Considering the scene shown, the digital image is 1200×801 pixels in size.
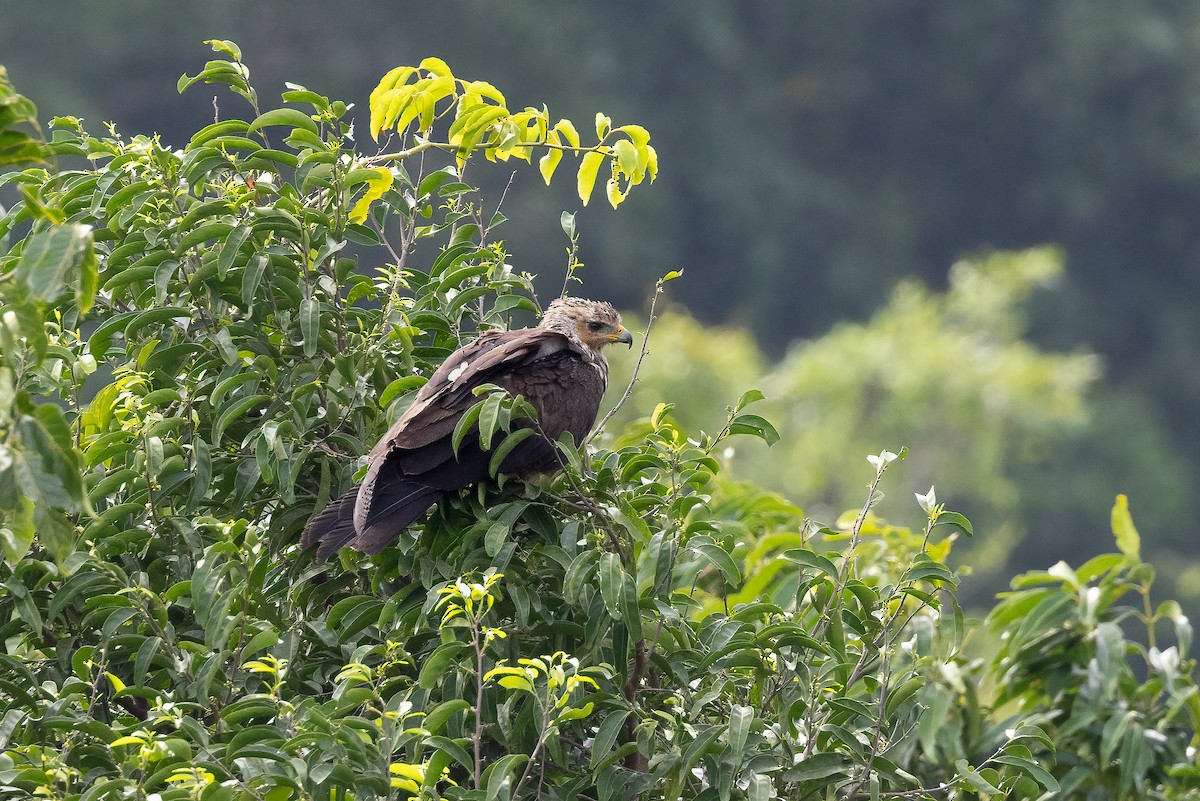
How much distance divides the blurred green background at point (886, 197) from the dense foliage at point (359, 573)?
17.5m

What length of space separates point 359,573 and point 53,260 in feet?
5.26

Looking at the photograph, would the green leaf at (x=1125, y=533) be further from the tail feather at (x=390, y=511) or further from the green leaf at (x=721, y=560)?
the tail feather at (x=390, y=511)

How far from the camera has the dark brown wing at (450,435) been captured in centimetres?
322

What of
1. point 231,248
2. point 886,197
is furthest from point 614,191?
point 886,197

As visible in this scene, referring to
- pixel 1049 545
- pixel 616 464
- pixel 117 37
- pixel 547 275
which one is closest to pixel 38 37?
pixel 117 37

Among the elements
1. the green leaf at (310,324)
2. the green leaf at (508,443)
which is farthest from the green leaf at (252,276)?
the green leaf at (508,443)

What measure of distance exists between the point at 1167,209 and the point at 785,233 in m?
10.5

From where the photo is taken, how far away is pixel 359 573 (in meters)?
3.40

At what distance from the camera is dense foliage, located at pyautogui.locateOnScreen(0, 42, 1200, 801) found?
9.18 feet

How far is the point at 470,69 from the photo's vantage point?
32.9 metres

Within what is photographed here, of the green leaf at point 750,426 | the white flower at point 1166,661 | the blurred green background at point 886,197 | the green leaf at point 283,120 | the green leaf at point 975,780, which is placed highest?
the blurred green background at point 886,197

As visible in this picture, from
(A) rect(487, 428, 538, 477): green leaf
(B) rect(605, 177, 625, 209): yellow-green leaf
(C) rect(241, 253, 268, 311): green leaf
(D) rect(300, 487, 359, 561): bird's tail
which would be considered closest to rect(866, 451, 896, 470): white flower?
(A) rect(487, 428, 538, 477): green leaf

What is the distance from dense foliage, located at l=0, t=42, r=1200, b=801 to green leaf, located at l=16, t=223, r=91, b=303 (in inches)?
29.3

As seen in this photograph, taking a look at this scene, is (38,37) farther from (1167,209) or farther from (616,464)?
(616,464)
